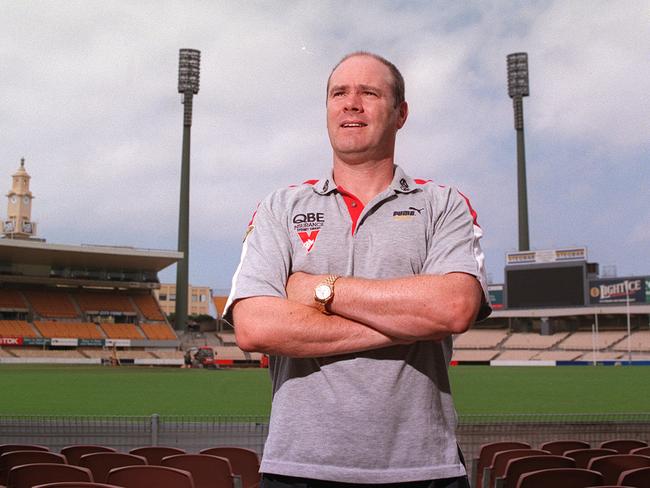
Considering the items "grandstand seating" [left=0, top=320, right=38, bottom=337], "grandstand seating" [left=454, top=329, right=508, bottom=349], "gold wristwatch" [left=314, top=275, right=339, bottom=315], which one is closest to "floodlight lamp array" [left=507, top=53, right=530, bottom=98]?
"grandstand seating" [left=454, top=329, right=508, bottom=349]

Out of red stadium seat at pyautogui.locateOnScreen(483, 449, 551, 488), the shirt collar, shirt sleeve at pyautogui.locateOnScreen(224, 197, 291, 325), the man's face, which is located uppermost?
the man's face

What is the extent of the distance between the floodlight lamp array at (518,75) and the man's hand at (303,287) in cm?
8228

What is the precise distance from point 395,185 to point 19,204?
306 ft

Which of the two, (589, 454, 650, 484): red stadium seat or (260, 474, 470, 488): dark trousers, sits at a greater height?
(260, 474, 470, 488): dark trousers

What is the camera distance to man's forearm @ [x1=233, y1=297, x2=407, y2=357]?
2299 mm

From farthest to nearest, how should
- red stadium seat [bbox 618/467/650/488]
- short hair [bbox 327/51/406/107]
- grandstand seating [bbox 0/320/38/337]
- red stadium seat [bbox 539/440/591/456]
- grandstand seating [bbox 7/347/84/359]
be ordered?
grandstand seating [bbox 0/320/38/337] < grandstand seating [bbox 7/347/84/359] < red stadium seat [bbox 539/440/591/456] < red stadium seat [bbox 618/467/650/488] < short hair [bbox 327/51/406/107]

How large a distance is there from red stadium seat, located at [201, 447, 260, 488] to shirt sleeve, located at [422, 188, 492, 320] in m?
4.28

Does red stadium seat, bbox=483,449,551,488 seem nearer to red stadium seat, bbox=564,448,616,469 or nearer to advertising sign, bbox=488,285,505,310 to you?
red stadium seat, bbox=564,448,616,469

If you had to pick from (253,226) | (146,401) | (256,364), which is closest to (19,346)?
(256,364)

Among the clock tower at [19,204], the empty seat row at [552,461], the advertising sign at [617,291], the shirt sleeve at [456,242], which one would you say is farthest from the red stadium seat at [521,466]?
the clock tower at [19,204]

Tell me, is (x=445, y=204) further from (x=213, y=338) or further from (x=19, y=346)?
(x=213, y=338)

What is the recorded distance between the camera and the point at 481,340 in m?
70.7

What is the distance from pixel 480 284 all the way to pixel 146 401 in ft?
65.6

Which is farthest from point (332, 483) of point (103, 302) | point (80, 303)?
point (103, 302)
